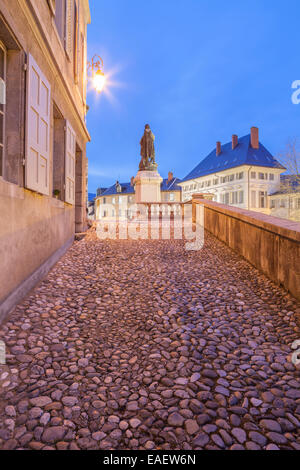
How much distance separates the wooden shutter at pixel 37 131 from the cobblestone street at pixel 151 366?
1527 mm

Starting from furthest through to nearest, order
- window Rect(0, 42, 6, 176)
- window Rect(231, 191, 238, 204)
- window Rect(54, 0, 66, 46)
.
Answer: window Rect(231, 191, 238, 204)
window Rect(54, 0, 66, 46)
window Rect(0, 42, 6, 176)

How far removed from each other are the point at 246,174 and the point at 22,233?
33.7 m

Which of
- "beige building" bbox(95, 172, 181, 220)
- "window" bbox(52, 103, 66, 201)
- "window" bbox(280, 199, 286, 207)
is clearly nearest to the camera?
"window" bbox(52, 103, 66, 201)

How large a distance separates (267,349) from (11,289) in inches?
111

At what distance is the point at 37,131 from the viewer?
157 inches

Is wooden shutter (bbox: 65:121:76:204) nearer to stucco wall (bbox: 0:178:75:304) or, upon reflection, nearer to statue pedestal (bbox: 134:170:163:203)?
stucco wall (bbox: 0:178:75:304)

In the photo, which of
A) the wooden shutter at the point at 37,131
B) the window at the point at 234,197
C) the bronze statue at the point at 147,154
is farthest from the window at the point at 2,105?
the window at the point at 234,197

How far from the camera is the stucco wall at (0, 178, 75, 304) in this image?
9.89 feet

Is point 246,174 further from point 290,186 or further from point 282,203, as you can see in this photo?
point 290,186

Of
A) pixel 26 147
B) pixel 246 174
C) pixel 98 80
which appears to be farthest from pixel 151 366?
pixel 246 174

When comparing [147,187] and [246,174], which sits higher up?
[246,174]

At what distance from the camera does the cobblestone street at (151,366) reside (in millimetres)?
1700

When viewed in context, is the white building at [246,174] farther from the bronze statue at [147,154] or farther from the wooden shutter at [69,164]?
the wooden shutter at [69,164]

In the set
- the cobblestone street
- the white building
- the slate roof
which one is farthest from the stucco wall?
the white building
